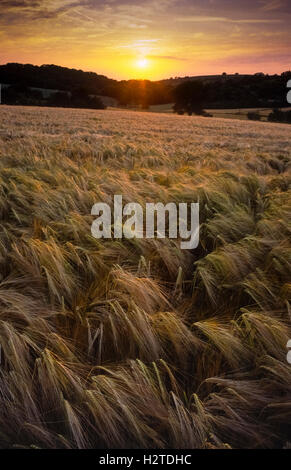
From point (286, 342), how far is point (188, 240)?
121 cm

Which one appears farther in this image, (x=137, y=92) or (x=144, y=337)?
(x=137, y=92)

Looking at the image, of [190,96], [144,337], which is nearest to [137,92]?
[190,96]

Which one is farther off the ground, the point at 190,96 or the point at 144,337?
the point at 190,96

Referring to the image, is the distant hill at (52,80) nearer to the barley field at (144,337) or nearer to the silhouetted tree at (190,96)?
the silhouetted tree at (190,96)

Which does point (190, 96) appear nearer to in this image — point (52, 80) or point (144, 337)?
point (52, 80)

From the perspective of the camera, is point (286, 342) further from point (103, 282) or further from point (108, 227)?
point (108, 227)

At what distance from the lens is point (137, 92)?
69062 mm

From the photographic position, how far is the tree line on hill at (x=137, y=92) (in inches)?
2238

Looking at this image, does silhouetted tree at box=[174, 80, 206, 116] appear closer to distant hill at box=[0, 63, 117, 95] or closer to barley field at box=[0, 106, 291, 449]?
distant hill at box=[0, 63, 117, 95]

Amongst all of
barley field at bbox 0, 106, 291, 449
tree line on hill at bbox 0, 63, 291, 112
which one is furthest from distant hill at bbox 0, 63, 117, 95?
barley field at bbox 0, 106, 291, 449

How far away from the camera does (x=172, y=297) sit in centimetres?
212

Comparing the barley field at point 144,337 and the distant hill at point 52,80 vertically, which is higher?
the distant hill at point 52,80

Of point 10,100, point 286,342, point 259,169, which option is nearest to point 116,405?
point 286,342

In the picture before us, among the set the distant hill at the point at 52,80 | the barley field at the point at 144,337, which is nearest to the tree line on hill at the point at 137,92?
the distant hill at the point at 52,80
